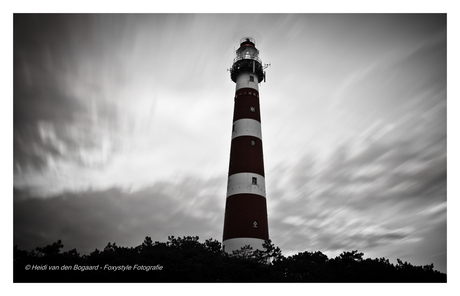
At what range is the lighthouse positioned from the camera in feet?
88.6

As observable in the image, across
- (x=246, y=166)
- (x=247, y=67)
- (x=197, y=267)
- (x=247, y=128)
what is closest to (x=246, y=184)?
(x=246, y=166)

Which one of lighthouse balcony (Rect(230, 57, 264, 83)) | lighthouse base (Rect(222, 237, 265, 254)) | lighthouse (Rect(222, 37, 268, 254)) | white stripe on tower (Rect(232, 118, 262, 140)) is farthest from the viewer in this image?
lighthouse balcony (Rect(230, 57, 264, 83))

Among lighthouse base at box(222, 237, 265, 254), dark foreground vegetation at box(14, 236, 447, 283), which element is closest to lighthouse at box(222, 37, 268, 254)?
lighthouse base at box(222, 237, 265, 254)

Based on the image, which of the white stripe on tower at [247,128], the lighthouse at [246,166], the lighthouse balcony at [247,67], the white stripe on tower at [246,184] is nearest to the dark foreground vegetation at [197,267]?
the lighthouse at [246,166]

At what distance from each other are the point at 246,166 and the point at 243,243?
674 centimetres

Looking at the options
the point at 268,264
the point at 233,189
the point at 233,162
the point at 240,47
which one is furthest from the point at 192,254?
the point at 240,47

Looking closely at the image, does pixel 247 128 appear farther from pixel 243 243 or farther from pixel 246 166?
pixel 243 243

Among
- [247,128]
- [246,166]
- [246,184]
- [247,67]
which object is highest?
[247,67]

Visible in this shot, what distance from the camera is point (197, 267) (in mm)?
18578

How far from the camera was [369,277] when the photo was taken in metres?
18.7

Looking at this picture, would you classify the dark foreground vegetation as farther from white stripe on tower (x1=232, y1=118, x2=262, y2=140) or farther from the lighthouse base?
white stripe on tower (x1=232, y1=118, x2=262, y2=140)

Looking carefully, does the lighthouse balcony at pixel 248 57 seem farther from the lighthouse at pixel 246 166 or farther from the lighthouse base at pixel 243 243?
the lighthouse base at pixel 243 243

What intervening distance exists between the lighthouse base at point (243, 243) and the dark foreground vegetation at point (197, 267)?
1.71m

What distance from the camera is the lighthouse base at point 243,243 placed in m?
26.3
